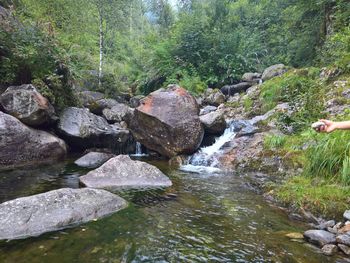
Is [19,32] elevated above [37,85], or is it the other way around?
[19,32]

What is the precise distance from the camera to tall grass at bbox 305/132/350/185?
5.96 meters

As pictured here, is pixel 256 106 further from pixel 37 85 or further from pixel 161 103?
pixel 37 85

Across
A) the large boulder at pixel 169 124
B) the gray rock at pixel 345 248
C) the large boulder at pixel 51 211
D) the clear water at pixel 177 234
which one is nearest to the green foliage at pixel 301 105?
the large boulder at pixel 169 124

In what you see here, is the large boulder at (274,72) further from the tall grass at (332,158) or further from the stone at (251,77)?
the tall grass at (332,158)

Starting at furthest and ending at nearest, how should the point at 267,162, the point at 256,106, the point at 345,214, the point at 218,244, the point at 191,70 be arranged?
the point at 191,70
the point at 256,106
the point at 267,162
the point at 345,214
the point at 218,244

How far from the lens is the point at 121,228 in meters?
5.12

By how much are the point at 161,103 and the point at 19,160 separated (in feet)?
16.6

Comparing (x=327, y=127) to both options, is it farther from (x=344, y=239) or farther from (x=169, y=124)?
(x=169, y=124)

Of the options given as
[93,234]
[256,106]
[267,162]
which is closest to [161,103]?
[267,162]

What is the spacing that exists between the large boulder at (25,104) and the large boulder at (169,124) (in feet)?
10.9

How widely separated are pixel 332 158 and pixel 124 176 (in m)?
4.65

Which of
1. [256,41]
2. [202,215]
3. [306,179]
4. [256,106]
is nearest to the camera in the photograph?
[202,215]

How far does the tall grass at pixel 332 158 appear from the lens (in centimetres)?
596

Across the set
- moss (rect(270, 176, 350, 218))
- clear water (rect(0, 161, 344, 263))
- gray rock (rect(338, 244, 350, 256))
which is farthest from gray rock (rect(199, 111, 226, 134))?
gray rock (rect(338, 244, 350, 256))
